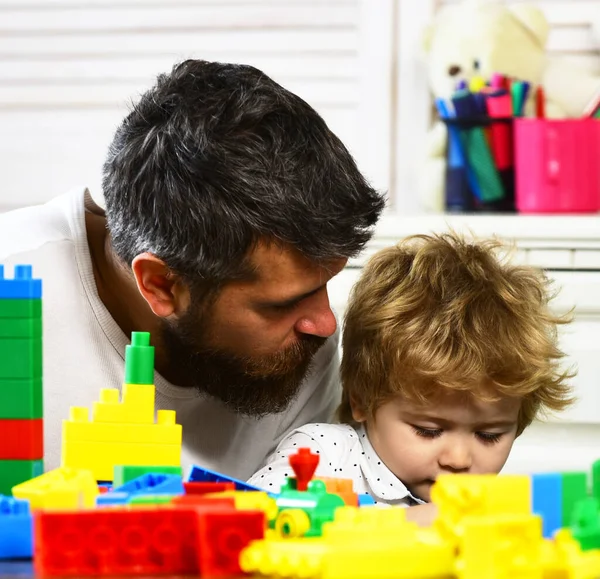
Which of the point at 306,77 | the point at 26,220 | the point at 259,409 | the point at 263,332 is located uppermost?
the point at 306,77

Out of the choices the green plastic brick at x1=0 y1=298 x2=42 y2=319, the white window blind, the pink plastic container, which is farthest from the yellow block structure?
the white window blind

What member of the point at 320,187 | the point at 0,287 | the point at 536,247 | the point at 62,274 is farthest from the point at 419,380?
the point at 536,247

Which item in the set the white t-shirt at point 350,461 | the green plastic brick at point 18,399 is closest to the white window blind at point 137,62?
the white t-shirt at point 350,461

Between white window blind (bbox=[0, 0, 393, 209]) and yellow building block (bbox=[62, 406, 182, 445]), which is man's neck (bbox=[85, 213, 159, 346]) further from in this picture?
white window blind (bbox=[0, 0, 393, 209])

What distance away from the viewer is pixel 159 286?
1.18 metres

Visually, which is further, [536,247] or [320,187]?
[536,247]

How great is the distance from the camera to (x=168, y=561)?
56 cm

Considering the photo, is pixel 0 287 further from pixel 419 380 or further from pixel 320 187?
pixel 419 380

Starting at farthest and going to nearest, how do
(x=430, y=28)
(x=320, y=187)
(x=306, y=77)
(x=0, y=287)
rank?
(x=306, y=77) → (x=430, y=28) → (x=320, y=187) → (x=0, y=287)

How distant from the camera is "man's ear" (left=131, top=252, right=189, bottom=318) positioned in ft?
3.74

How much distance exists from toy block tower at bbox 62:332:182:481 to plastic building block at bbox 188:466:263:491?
45 millimetres

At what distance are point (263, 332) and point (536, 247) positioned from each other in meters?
0.94

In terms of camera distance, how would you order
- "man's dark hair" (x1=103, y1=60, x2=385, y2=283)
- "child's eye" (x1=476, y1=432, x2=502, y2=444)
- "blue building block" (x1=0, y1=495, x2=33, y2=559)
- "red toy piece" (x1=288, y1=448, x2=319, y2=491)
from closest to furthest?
"blue building block" (x1=0, y1=495, x2=33, y2=559)
"red toy piece" (x1=288, y1=448, x2=319, y2=491)
"man's dark hair" (x1=103, y1=60, x2=385, y2=283)
"child's eye" (x1=476, y1=432, x2=502, y2=444)

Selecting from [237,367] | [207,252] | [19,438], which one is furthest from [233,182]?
[19,438]
